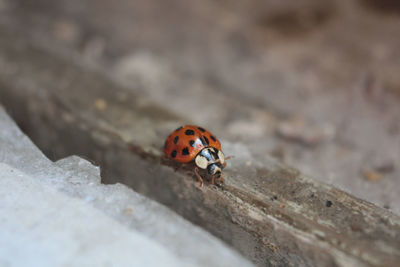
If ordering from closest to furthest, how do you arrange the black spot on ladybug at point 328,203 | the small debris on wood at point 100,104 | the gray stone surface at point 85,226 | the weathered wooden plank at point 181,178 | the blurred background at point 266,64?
the gray stone surface at point 85,226, the weathered wooden plank at point 181,178, the black spot on ladybug at point 328,203, the small debris on wood at point 100,104, the blurred background at point 266,64

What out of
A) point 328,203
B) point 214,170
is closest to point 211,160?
point 214,170

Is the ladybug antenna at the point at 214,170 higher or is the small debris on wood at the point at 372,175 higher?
the small debris on wood at the point at 372,175

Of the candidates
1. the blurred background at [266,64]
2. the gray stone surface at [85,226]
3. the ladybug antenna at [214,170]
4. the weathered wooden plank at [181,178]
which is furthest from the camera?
the blurred background at [266,64]

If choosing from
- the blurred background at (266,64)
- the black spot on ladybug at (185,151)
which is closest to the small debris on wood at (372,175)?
the blurred background at (266,64)

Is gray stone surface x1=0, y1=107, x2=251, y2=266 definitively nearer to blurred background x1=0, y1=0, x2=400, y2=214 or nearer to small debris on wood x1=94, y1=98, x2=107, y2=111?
small debris on wood x1=94, y1=98, x2=107, y2=111

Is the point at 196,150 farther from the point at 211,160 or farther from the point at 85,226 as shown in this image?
the point at 85,226

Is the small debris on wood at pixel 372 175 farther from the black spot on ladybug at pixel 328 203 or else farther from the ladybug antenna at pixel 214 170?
the ladybug antenna at pixel 214 170

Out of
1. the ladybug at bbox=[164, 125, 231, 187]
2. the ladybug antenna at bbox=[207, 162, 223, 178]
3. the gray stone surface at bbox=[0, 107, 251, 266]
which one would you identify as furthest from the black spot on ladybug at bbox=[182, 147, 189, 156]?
the gray stone surface at bbox=[0, 107, 251, 266]

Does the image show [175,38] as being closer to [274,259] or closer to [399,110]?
[399,110]
